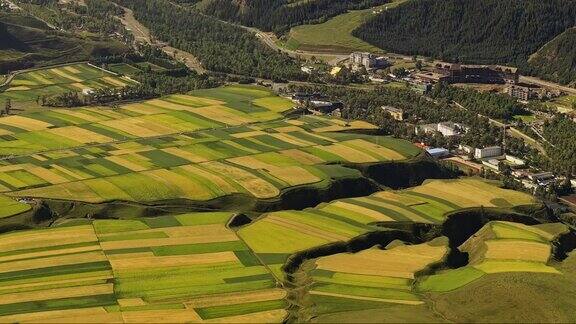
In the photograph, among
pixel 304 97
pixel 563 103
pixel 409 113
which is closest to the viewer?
pixel 409 113

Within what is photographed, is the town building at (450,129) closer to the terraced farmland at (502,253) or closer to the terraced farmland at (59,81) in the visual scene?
the terraced farmland at (502,253)

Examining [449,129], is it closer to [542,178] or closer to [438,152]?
[438,152]

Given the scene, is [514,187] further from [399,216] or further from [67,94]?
[67,94]

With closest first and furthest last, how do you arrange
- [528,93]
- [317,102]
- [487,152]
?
[487,152], [317,102], [528,93]

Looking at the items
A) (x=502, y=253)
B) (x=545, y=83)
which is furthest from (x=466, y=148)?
(x=545, y=83)

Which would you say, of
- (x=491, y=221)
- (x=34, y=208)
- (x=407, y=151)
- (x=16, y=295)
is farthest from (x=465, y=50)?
(x=16, y=295)

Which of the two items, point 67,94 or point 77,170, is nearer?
point 77,170
